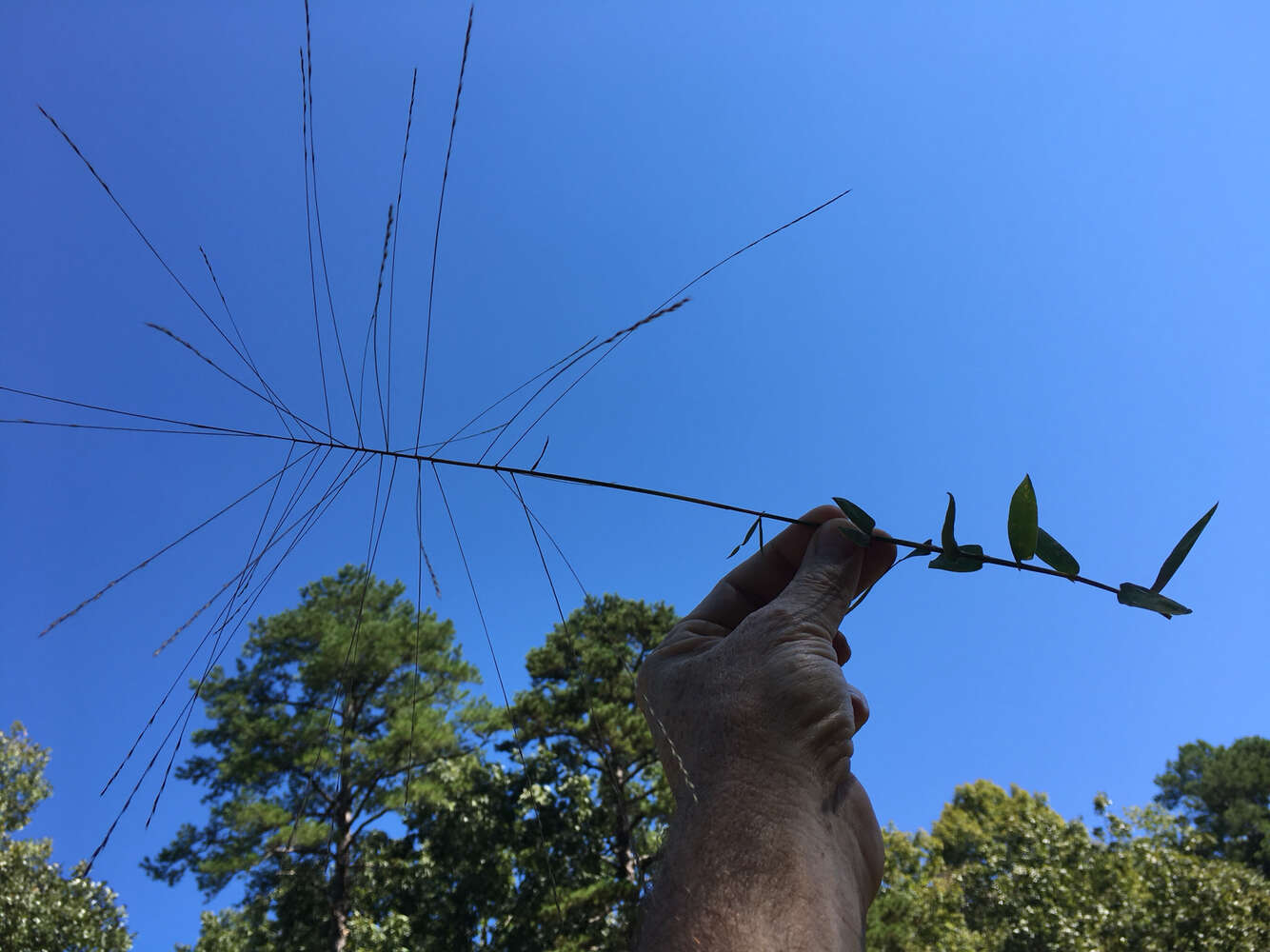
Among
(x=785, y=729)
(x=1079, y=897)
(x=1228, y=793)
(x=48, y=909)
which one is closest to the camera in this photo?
(x=785, y=729)

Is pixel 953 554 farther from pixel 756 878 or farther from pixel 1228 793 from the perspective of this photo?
pixel 1228 793

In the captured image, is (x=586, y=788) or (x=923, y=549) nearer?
(x=923, y=549)

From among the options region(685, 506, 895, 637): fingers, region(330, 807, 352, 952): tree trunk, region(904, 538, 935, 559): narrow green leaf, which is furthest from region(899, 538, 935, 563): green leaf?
region(330, 807, 352, 952): tree trunk

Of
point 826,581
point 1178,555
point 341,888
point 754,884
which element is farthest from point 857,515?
point 341,888

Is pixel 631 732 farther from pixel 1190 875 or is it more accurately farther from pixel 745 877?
pixel 745 877

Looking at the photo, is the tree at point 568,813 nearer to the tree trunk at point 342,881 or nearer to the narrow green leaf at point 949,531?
the tree trunk at point 342,881

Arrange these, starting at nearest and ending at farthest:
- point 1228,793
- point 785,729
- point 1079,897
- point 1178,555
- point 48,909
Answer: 1. point 1178,555
2. point 785,729
3. point 48,909
4. point 1079,897
5. point 1228,793
